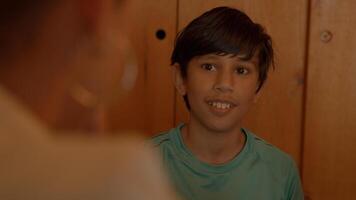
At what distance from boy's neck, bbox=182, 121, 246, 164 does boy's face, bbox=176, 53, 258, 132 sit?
0.7 inches

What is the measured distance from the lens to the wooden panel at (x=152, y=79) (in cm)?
154

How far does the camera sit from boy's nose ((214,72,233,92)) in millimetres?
1151

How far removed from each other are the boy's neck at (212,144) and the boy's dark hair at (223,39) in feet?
0.42

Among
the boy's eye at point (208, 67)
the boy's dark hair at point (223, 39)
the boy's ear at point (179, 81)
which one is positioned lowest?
the boy's ear at point (179, 81)

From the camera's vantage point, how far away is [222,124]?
117cm

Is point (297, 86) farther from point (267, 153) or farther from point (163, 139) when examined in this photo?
point (163, 139)

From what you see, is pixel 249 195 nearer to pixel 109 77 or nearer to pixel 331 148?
pixel 331 148

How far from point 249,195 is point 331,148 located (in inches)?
19.5

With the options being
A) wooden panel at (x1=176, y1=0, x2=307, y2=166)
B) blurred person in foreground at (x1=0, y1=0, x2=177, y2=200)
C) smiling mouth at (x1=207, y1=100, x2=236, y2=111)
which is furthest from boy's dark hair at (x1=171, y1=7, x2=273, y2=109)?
blurred person in foreground at (x1=0, y1=0, x2=177, y2=200)

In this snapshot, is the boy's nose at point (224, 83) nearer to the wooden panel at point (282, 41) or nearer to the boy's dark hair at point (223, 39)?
the boy's dark hair at point (223, 39)

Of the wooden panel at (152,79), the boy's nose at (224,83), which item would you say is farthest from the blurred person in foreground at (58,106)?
the wooden panel at (152,79)

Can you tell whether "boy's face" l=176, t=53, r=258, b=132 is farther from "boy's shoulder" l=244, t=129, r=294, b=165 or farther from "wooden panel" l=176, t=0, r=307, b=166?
"wooden panel" l=176, t=0, r=307, b=166

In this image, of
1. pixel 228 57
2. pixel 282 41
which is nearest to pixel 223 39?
pixel 228 57

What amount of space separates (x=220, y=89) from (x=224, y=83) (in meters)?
0.02
